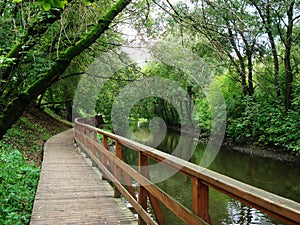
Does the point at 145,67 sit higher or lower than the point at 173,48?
higher

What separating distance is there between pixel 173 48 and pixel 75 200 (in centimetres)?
349

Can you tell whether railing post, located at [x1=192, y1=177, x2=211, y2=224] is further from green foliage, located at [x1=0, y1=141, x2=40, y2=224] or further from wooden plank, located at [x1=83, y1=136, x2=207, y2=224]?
green foliage, located at [x1=0, y1=141, x2=40, y2=224]

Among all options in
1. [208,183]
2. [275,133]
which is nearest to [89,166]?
[208,183]

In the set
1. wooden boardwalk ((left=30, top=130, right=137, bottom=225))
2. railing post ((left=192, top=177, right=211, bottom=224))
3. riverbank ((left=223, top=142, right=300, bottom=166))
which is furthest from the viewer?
riverbank ((left=223, top=142, right=300, bottom=166))

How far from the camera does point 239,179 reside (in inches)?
420

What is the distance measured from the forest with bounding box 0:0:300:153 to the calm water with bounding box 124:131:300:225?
175 cm

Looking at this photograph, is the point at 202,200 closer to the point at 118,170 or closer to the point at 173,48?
the point at 118,170

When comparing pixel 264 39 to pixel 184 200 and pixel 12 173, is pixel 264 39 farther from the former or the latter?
pixel 12 173

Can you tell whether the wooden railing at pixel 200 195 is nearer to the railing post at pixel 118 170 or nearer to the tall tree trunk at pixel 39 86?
the railing post at pixel 118 170

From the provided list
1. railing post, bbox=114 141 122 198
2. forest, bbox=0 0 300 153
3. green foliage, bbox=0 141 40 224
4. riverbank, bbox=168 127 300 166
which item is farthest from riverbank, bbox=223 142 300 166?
green foliage, bbox=0 141 40 224

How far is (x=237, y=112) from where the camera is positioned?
2053 cm

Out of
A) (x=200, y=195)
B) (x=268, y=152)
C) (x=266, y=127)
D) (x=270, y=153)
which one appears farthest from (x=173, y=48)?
(x=266, y=127)

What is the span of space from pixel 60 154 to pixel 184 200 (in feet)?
12.5

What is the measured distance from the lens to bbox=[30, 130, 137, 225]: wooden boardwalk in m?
3.70
